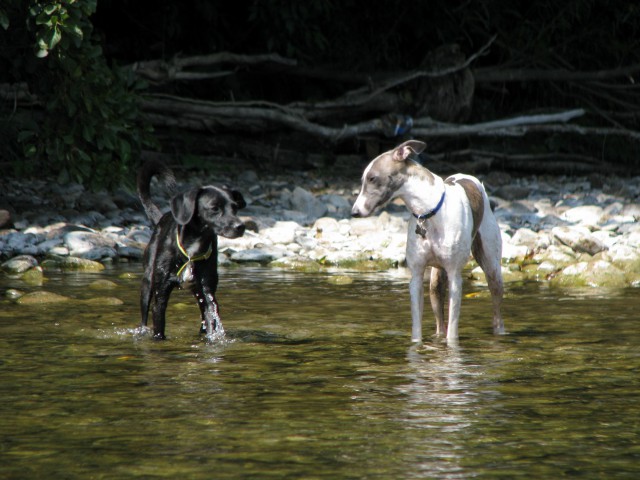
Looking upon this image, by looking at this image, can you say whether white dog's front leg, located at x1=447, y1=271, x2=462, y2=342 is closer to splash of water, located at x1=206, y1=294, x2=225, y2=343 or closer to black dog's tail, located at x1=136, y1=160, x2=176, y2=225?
splash of water, located at x1=206, y1=294, x2=225, y2=343

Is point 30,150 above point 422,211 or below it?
above

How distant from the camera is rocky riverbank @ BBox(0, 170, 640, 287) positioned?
988cm

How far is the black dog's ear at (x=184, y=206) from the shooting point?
6191 mm

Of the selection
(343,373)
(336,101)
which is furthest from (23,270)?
(336,101)

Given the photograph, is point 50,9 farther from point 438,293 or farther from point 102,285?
point 438,293

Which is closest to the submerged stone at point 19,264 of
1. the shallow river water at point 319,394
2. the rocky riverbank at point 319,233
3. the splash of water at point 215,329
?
the rocky riverbank at point 319,233

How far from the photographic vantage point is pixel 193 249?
6324mm

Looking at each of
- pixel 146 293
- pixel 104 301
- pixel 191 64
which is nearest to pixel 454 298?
pixel 146 293

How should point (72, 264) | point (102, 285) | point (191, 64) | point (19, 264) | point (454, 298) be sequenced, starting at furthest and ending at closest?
point (191, 64)
point (72, 264)
point (19, 264)
point (102, 285)
point (454, 298)

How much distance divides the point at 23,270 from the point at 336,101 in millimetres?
7653

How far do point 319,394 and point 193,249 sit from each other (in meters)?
1.72

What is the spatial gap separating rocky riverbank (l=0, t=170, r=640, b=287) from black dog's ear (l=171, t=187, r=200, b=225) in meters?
3.42

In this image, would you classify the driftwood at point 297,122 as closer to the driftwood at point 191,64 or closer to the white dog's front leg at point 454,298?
the driftwood at point 191,64

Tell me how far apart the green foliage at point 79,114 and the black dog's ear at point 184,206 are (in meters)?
4.54
